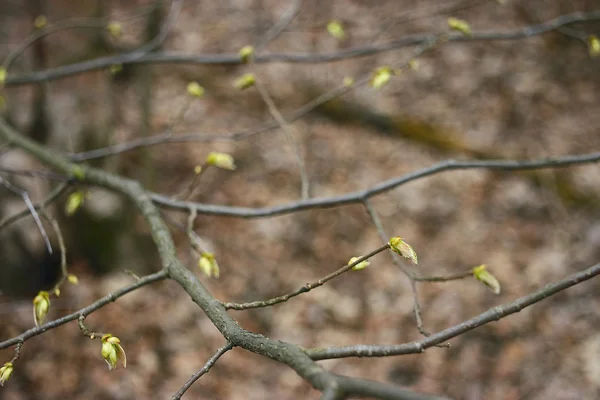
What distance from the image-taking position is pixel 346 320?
3932mm

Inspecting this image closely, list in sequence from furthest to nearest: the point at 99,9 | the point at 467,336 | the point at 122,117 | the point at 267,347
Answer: the point at 122,117
the point at 99,9
the point at 467,336
the point at 267,347

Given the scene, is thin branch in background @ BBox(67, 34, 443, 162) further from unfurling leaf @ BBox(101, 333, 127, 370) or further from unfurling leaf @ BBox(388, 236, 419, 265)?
unfurling leaf @ BBox(101, 333, 127, 370)

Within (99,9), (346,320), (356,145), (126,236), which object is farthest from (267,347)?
(99,9)

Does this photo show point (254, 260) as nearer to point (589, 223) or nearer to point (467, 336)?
point (467, 336)

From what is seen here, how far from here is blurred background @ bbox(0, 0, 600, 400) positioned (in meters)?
3.60

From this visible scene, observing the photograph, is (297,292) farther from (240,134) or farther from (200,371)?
(240,134)

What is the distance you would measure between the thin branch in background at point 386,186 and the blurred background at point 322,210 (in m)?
0.66

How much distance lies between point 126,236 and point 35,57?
1.90 m

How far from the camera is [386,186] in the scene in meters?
2.00

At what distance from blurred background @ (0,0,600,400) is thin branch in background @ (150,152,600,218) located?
66 cm

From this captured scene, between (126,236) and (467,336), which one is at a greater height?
(126,236)

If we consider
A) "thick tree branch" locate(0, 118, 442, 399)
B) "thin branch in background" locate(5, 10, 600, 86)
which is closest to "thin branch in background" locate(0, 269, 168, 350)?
"thick tree branch" locate(0, 118, 442, 399)

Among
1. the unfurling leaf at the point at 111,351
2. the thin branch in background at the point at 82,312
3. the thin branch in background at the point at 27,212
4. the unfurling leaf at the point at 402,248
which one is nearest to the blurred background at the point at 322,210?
the thin branch in background at the point at 27,212

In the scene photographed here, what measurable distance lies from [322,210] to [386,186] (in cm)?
267
